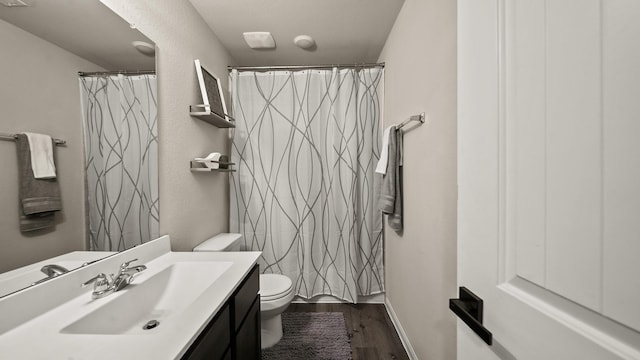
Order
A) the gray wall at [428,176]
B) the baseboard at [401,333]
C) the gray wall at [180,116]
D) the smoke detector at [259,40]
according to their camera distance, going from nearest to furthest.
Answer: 1. the gray wall at [428,176]
2. the gray wall at [180,116]
3. the baseboard at [401,333]
4. the smoke detector at [259,40]

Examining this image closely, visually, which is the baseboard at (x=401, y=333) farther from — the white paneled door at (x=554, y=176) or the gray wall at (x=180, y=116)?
the gray wall at (x=180, y=116)

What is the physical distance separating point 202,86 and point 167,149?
21.1 inches

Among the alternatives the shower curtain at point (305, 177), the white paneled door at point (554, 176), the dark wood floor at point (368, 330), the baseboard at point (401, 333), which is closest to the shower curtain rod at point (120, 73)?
the shower curtain at point (305, 177)

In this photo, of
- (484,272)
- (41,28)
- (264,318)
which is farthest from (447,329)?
(41,28)

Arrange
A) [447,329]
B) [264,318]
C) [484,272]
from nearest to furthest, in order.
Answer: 1. [484,272]
2. [447,329]
3. [264,318]

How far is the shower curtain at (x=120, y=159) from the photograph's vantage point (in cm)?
100

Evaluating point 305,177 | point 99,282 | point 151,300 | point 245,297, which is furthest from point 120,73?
point 305,177

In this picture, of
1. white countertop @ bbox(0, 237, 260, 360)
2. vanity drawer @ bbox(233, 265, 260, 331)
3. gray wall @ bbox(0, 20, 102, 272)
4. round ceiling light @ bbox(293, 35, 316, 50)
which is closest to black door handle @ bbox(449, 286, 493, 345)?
white countertop @ bbox(0, 237, 260, 360)

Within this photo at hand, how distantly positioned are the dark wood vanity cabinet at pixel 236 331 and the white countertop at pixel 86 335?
0.06m

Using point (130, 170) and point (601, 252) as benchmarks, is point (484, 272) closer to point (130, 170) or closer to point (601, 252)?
point (601, 252)

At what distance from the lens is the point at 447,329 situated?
112 cm

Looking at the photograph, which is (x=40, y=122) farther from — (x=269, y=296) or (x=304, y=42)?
(x=304, y=42)

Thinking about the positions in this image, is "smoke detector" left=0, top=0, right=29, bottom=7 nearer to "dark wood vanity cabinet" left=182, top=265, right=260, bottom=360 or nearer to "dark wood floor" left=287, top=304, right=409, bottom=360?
"dark wood vanity cabinet" left=182, top=265, right=260, bottom=360

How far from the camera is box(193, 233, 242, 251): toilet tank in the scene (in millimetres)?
1661
